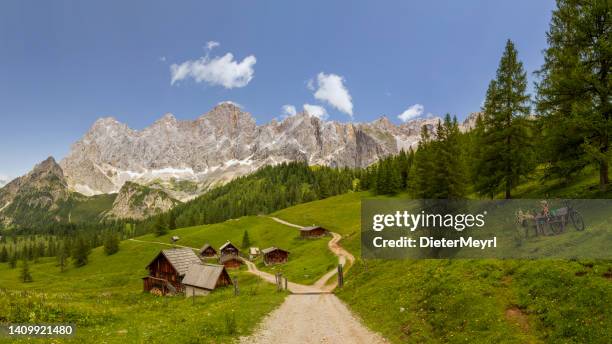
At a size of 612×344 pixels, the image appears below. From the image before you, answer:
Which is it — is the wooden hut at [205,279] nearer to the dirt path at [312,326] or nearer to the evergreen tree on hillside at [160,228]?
the dirt path at [312,326]

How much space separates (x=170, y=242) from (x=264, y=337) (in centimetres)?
13034

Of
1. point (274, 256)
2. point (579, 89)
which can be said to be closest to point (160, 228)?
point (274, 256)

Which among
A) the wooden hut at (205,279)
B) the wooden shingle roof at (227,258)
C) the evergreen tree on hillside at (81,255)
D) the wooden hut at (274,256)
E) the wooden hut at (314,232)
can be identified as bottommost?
the evergreen tree on hillside at (81,255)

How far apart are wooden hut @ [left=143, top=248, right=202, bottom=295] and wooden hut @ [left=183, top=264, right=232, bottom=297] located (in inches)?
200

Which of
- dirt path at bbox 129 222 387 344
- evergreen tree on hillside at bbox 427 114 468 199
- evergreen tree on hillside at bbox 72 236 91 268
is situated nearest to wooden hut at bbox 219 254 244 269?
dirt path at bbox 129 222 387 344

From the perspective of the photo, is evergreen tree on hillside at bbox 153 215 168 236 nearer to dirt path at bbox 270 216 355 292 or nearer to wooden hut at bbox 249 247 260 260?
wooden hut at bbox 249 247 260 260

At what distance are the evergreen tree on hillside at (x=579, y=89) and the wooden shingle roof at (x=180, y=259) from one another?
52533 millimetres

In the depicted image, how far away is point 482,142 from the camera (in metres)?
43.7

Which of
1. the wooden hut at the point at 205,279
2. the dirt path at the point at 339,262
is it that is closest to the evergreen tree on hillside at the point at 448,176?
the dirt path at the point at 339,262

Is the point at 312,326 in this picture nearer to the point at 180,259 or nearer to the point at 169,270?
the point at 180,259

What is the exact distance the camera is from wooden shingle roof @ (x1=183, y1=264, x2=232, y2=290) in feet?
163

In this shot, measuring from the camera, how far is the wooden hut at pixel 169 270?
58.7m

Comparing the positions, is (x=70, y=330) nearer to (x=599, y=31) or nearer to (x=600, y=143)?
(x=600, y=143)

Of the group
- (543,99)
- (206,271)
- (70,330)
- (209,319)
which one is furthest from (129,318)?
(543,99)
